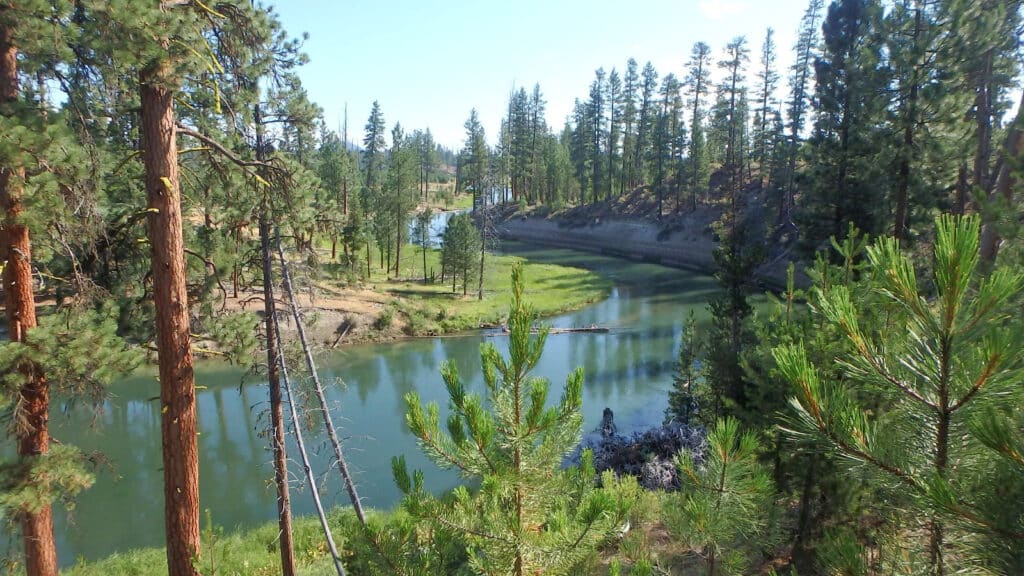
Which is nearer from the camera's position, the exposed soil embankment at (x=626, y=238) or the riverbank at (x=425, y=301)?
the riverbank at (x=425, y=301)

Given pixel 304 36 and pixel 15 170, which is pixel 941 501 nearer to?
pixel 15 170

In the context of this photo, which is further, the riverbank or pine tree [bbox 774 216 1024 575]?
the riverbank

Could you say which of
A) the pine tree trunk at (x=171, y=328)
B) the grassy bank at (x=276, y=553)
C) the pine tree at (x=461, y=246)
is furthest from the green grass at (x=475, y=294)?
the pine tree trunk at (x=171, y=328)

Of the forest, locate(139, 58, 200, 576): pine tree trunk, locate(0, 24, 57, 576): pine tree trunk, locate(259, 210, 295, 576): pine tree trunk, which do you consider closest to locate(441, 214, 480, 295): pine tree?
the forest

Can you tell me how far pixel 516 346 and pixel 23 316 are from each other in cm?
544

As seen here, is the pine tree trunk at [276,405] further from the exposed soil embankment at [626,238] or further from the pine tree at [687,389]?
the exposed soil embankment at [626,238]

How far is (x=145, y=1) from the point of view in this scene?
4414 mm

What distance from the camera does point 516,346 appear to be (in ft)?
10.6

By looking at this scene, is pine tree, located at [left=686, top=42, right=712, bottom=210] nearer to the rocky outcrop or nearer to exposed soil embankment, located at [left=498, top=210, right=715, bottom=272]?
exposed soil embankment, located at [left=498, top=210, right=715, bottom=272]

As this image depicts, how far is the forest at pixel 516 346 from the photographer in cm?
210

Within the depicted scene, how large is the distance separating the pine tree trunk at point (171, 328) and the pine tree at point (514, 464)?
3.02 metres

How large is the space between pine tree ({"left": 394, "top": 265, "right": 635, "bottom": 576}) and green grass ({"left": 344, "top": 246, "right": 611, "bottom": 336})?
69.1ft

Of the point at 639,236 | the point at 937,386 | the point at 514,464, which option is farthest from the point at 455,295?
the point at 937,386

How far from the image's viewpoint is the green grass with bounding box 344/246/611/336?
29.4 meters
